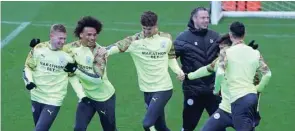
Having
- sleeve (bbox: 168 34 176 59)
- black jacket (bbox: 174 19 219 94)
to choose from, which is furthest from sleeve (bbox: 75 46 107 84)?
black jacket (bbox: 174 19 219 94)

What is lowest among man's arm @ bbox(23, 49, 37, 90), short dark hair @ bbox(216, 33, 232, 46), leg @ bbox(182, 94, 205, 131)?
leg @ bbox(182, 94, 205, 131)

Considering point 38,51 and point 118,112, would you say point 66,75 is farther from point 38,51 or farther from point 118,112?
point 118,112

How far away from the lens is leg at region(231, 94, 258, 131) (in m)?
10.6

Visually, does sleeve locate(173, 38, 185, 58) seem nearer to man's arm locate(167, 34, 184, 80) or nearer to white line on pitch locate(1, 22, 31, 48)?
man's arm locate(167, 34, 184, 80)

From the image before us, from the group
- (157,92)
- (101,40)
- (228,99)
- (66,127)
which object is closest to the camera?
(228,99)

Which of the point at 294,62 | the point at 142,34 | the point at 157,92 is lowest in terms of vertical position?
the point at 294,62

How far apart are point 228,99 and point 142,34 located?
5.82ft

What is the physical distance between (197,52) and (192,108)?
84 cm

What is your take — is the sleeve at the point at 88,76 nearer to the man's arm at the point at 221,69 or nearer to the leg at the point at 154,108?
the leg at the point at 154,108

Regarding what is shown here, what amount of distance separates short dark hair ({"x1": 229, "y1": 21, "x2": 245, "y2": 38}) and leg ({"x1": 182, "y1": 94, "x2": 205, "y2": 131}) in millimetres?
1558

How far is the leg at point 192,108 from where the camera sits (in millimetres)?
12047

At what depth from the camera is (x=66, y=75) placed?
11.6 meters

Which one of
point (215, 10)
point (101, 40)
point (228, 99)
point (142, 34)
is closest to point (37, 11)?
point (101, 40)

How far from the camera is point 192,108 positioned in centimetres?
1212
